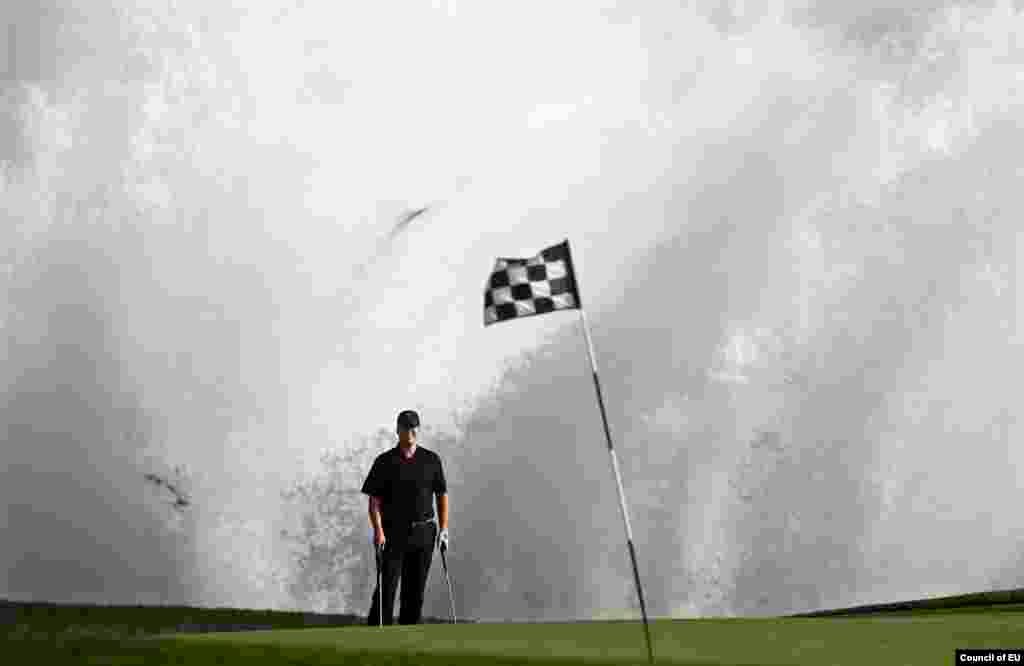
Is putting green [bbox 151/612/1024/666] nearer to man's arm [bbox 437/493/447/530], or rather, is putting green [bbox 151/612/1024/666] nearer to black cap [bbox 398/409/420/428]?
black cap [bbox 398/409/420/428]

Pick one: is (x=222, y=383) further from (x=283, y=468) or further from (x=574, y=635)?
(x=574, y=635)

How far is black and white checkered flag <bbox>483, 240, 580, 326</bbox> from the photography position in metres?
12.7

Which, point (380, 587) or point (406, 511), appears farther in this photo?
point (380, 587)

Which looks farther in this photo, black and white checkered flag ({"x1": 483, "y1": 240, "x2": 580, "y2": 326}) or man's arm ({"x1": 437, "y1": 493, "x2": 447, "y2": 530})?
man's arm ({"x1": 437, "y1": 493, "x2": 447, "y2": 530})

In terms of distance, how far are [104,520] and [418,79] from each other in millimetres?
19797

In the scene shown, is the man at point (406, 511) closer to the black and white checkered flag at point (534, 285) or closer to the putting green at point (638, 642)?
the putting green at point (638, 642)

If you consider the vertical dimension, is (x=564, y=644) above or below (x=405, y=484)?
below

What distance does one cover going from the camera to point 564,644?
12406 millimetres

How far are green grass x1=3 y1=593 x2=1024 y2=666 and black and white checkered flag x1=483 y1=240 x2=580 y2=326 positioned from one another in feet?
7.65

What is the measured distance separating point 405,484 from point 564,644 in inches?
213

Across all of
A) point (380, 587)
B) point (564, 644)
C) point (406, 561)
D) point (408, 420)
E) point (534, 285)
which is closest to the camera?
point (564, 644)

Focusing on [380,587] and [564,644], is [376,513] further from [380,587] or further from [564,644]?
[564,644]

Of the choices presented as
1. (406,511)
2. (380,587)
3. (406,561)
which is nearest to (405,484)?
(406,511)

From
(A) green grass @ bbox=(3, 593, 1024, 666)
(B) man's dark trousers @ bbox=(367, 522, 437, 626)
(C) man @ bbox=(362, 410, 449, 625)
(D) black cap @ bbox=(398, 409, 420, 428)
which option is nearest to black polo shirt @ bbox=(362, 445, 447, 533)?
(C) man @ bbox=(362, 410, 449, 625)
